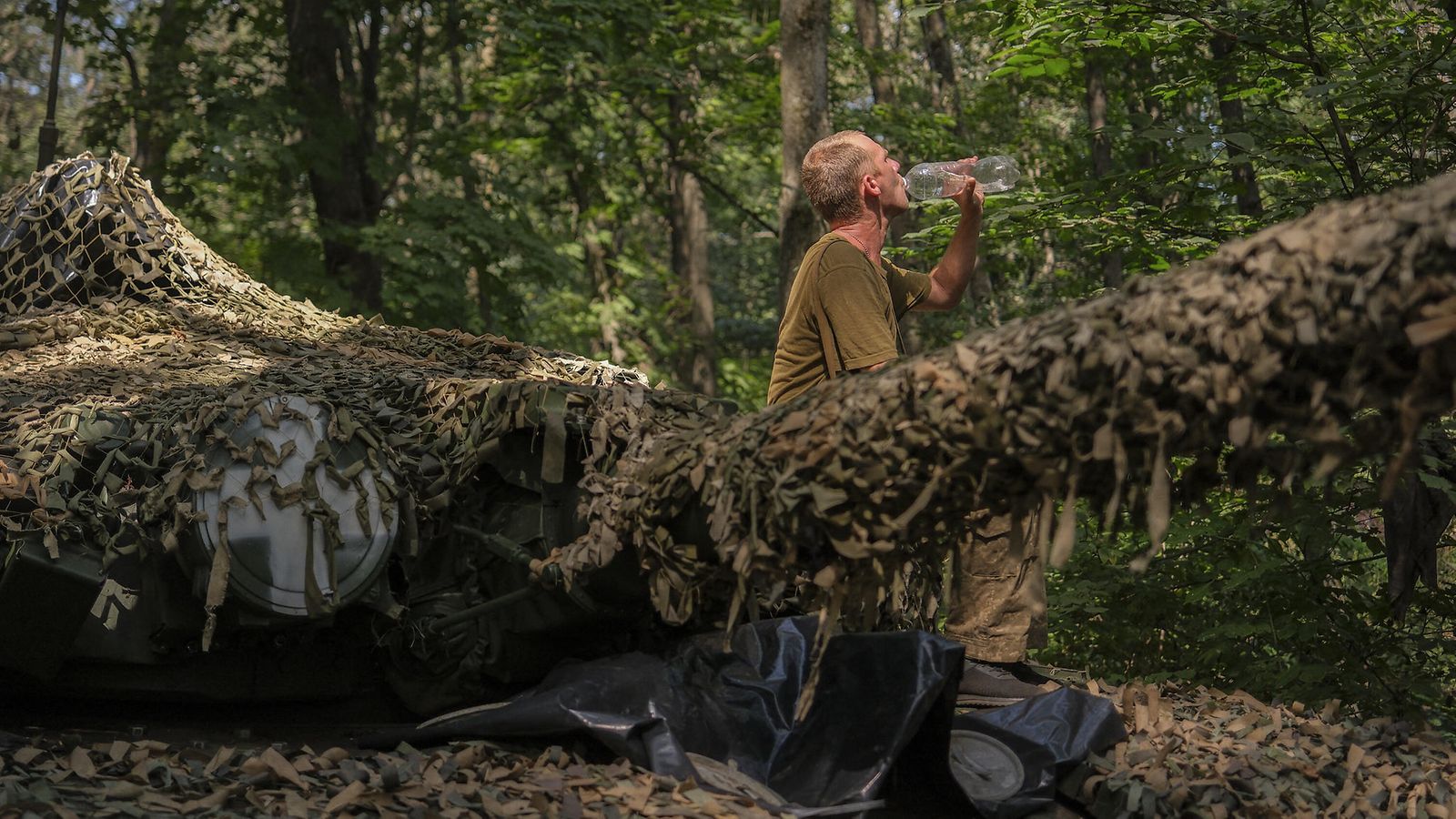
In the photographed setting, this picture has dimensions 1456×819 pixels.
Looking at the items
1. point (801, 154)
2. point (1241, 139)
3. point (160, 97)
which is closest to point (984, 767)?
point (1241, 139)

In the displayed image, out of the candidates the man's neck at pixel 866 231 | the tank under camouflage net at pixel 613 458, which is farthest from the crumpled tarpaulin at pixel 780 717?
the man's neck at pixel 866 231

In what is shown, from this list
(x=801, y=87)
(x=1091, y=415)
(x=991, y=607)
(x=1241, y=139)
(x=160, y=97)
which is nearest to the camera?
(x=1091, y=415)

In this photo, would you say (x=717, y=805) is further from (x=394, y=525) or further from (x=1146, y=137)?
(x=1146, y=137)

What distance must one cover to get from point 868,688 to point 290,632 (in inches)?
71.6

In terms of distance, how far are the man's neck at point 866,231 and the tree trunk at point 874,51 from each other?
8734mm

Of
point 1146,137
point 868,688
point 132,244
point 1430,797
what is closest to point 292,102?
point 132,244

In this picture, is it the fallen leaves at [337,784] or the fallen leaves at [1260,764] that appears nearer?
the fallen leaves at [337,784]

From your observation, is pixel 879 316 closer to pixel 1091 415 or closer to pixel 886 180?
pixel 886 180

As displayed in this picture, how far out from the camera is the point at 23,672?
4.02 meters

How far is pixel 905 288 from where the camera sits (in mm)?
5027

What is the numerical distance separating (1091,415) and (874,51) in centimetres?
1062

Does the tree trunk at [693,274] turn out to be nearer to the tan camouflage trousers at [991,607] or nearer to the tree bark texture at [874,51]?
the tree bark texture at [874,51]

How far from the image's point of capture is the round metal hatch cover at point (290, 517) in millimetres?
3910

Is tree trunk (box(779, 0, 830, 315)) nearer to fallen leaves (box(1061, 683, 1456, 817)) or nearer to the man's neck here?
the man's neck
